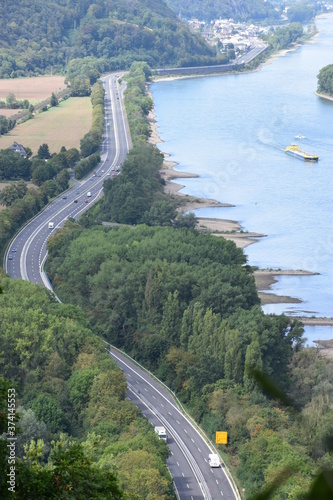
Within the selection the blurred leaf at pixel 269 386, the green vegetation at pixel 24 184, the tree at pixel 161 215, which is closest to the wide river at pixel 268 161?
the tree at pixel 161 215

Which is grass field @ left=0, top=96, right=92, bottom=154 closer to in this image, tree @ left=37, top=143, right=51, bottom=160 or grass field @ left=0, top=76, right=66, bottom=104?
tree @ left=37, top=143, right=51, bottom=160

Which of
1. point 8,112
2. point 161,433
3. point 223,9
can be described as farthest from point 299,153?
point 223,9

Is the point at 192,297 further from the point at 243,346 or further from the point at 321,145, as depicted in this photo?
the point at 321,145

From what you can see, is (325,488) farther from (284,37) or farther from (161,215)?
(284,37)

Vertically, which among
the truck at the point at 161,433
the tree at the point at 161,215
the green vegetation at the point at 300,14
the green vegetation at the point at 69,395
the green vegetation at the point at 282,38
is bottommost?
the truck at the point at 161,433

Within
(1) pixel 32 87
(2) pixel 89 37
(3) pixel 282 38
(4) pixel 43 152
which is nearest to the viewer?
(4) pixel 43 152

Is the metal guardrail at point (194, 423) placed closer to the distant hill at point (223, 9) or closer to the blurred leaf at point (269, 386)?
the blurred leaf at point (269, 386)
